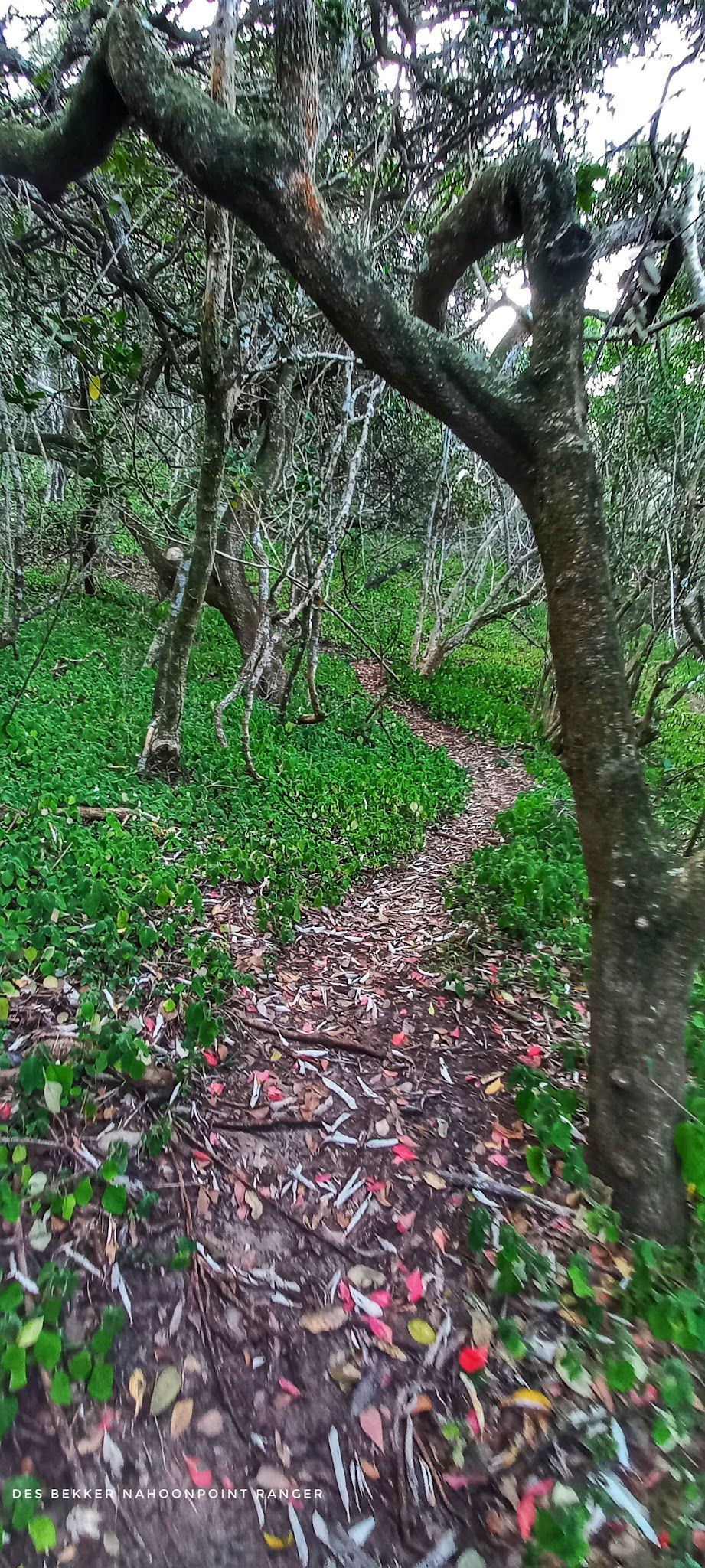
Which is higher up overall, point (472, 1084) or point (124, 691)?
point (124, 691)

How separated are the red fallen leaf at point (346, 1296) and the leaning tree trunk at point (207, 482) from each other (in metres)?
4.04

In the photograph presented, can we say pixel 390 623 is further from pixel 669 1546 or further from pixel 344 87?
pixel 669 1546

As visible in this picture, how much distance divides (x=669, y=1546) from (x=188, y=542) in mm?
6307

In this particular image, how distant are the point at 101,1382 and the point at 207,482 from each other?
16.1ft

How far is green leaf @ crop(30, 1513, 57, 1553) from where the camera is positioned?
1.52m

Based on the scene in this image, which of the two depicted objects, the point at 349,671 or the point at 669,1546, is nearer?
the point at 669,1546

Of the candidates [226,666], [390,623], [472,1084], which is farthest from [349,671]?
[472,1084]

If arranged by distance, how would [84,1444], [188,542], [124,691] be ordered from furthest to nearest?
1. [124,691]
2. [188,542]
3. [84,1444]

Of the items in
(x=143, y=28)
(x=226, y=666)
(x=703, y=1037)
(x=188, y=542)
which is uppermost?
(x=143, y=28)

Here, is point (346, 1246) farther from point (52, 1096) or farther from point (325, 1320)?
point (52, 1096)

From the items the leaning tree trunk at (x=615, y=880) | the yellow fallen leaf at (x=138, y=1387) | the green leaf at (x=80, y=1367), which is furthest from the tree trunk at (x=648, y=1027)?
the green leaf at (x=80, y=1367)

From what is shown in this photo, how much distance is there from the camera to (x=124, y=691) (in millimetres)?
7133

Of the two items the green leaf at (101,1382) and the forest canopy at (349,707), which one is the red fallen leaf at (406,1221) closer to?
the forest canopy at (349,707)

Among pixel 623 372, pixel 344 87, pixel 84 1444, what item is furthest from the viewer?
pixel 623 372
